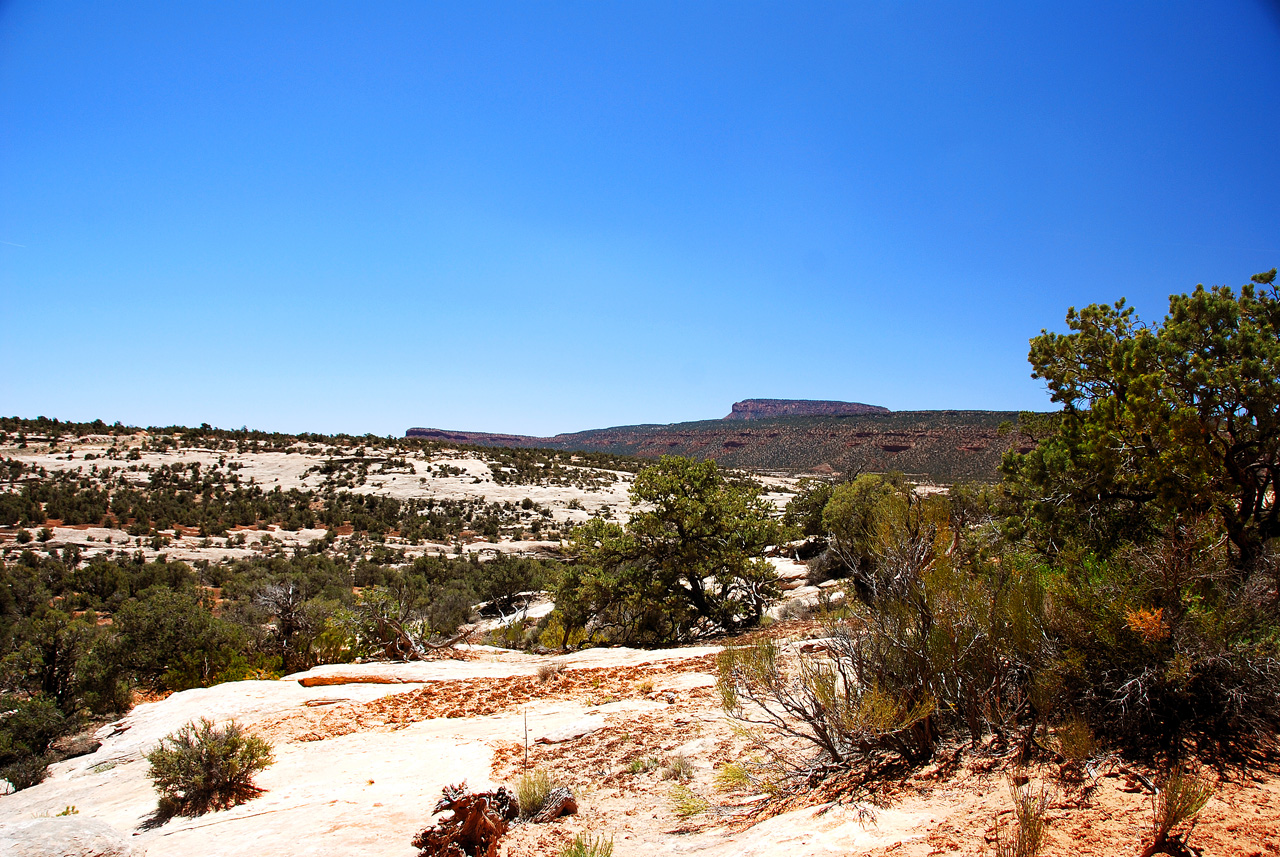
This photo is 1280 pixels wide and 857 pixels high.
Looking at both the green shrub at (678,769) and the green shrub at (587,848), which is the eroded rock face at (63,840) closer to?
the green shrub at (587,848)

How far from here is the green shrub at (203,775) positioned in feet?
16.8

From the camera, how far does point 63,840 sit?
3629mm

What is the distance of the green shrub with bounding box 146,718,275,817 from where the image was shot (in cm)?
512

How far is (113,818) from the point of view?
5082mm

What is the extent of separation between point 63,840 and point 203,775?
63.5 inches

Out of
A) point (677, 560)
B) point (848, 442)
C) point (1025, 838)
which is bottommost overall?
point (677, 560)

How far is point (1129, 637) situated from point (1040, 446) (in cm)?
1039

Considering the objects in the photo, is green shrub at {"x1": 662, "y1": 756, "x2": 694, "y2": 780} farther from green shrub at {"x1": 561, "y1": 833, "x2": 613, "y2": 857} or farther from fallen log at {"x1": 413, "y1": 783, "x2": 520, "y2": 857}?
fallen log at {"x1": 413, "y1": 783, "x2": 520, "y2": 857}

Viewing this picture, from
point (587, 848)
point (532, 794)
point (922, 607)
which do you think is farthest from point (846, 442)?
point (587, 848)

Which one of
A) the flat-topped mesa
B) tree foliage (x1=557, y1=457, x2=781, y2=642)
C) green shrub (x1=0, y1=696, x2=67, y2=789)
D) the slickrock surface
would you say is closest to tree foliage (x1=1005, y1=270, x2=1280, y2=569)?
the slickrock surface

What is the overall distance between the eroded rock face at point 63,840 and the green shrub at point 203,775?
51.0 inches

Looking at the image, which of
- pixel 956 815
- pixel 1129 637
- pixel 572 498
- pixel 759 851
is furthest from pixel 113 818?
pixel 572 498

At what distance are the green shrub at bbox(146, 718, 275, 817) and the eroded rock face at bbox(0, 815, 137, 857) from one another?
1.30 meters

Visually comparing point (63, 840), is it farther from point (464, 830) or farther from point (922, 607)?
point (922, 607)
